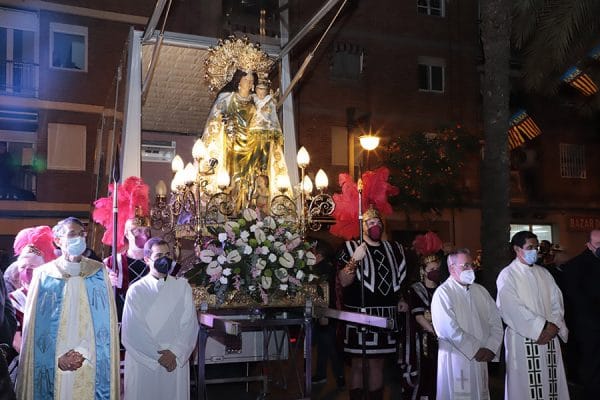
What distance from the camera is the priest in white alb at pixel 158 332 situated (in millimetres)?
6285

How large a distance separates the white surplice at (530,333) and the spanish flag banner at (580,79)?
733 centimetres

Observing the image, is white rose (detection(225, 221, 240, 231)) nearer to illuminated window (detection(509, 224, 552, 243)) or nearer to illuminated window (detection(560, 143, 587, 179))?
illuminated window (detection(509, 224, 552, 243))

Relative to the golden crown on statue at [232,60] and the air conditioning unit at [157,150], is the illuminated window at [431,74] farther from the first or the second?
the golden crown on statue at [232,60]

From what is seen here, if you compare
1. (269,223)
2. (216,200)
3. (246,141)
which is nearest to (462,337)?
(269,223)

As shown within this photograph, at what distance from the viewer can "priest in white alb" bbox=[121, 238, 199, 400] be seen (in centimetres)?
629

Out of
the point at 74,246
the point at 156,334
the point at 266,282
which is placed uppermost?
the point at 74,246

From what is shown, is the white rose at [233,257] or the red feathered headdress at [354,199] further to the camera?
the red feathered headdress at [354,199]

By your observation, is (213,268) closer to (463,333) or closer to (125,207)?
(125,207)

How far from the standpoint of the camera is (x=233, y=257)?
6.70m

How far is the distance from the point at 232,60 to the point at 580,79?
27.0 ft

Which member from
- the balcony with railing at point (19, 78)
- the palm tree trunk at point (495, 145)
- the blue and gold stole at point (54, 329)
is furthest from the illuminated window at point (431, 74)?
the blue and gold stole at point (54, 329)

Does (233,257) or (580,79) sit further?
(580,79)

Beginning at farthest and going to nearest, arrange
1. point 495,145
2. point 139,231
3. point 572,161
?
1. point 572,161
2. point 495,145
3. point 139,231

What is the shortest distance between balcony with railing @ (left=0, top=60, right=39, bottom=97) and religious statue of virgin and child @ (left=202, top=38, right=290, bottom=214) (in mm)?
14957
